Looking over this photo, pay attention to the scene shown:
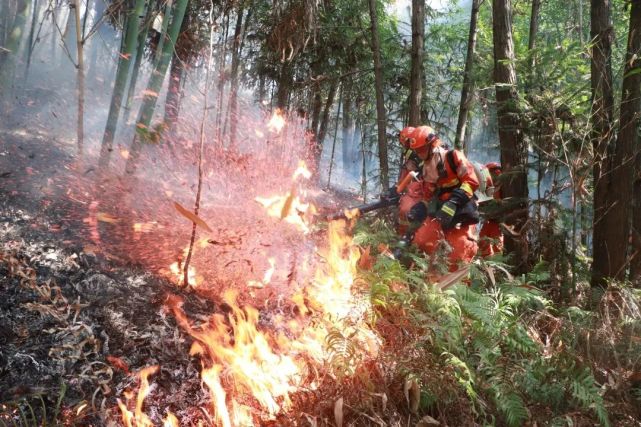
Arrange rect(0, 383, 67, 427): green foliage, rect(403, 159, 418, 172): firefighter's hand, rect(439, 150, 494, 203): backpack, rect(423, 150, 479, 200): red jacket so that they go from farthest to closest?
rect(403, 159, 418, 172): firefighter's hand < rect(439, 150, 494, 203): backpack < rect(423, 150, 479, 200): red jacket < rect(0, 383, 67, 427): green foliage

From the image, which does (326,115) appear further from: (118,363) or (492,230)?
(118,363)

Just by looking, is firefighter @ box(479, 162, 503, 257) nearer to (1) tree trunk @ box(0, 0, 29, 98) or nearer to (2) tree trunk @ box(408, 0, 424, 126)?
(2) tree trunk @ box(408, 0, 424, 126)

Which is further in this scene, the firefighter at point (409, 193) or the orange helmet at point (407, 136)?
the firefighter at point (409, 193)

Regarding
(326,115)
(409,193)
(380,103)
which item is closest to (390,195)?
(409,193)

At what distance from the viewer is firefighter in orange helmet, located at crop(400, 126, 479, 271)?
16.2ft

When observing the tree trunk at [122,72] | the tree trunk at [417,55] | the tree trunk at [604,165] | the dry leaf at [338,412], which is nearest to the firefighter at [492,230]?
the tree trunk at [604,165]

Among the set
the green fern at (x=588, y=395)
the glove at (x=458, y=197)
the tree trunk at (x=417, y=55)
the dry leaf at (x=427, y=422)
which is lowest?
the dry leaf at (x=427, y=422)

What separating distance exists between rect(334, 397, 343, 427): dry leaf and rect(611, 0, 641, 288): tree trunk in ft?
12.3

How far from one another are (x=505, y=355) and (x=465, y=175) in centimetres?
254

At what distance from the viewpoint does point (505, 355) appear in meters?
2.98

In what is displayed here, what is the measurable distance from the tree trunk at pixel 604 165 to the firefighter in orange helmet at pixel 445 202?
1252mm

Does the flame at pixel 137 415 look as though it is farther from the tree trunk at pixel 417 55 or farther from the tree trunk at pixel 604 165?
the tree trunk at pixel 417 55

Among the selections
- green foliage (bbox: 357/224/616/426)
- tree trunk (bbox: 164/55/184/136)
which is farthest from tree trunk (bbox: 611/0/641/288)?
tree trunk (bbox: 164/55/184/136)

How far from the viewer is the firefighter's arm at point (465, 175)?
4922mm
